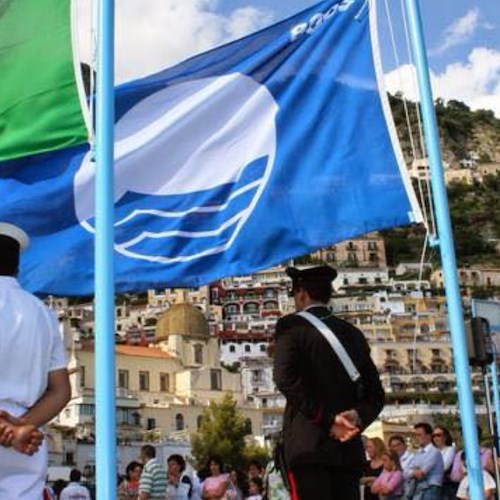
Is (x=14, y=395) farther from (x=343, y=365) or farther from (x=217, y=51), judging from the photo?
(x=217, y=51)

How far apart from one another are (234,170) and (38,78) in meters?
1.55

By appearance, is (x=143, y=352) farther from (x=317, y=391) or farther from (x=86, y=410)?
(x=317, y=391)

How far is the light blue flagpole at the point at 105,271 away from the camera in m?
4.69

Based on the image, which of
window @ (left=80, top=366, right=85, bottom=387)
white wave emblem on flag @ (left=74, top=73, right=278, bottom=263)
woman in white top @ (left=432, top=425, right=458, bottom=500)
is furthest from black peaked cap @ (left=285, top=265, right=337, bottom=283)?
window @ (left=80, top=366, right=85, bottom=387)

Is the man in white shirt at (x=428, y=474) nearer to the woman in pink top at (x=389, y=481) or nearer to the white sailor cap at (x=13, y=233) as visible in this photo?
the woman in pink top at (x=389, y=481)

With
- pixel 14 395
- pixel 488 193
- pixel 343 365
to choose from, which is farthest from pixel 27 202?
pixel 488 193

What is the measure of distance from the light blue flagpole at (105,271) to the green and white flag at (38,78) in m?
0.34

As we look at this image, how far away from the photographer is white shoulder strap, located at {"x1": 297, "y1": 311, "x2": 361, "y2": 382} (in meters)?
4.52

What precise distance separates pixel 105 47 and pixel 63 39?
1.30ft

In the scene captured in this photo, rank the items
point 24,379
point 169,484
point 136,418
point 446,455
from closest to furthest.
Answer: point 24,379
point 446,455
point 169,484
point 136,418

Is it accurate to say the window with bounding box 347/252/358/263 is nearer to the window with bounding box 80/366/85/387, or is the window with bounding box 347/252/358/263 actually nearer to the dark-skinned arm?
the window with bounding box 80/366/85/387

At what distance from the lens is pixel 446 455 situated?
10930 mm

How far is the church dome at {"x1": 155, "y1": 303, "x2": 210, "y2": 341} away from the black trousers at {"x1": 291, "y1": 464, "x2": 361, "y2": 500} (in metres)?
101

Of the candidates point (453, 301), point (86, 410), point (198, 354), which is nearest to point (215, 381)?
point (198, 354)
